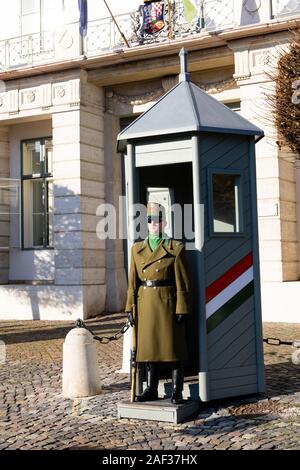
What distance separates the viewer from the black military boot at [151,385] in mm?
5926

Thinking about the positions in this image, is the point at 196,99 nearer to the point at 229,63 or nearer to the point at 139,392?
the point at 139,392

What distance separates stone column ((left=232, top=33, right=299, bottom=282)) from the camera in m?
13.2

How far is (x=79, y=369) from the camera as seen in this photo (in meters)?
6.83

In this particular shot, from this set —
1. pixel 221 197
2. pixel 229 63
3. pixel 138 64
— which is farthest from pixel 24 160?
pixel 221 197

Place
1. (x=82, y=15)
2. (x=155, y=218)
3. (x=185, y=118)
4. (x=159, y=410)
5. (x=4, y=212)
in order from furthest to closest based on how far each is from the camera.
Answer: (x=4, y=212) < (x=82, y=15) < (x=185, y=118) < (x=155, y=218) < (x=159, y=410)

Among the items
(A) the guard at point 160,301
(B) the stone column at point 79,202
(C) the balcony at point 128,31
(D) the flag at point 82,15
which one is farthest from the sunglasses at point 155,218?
(D) the flag at point 82,15

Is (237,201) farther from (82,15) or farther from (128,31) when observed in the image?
(82,15)

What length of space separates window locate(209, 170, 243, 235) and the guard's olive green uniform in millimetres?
702

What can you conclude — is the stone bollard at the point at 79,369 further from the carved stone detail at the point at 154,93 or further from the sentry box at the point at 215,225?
the carved stone detail at the point at 154,93

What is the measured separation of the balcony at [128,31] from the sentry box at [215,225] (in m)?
7.54

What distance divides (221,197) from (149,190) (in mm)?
1116

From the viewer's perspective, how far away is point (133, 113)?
15992mm

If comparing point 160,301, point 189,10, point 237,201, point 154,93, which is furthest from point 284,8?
point 160,301

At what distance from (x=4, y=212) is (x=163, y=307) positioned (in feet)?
40.6
